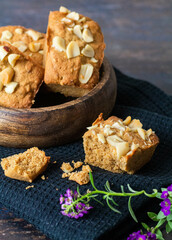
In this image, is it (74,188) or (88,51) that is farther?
(88,51)

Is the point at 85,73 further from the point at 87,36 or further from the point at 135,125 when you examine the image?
the point at 135,125

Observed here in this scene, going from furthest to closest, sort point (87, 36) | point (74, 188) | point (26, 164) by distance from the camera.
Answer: point (87, 36), point (26, 164), point (74, 188)

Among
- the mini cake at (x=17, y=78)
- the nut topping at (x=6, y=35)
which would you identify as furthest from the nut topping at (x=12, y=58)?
the nut topping at (x=6, y=35)

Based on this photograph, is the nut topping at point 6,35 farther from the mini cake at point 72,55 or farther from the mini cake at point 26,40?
the mini cake at point 72,55

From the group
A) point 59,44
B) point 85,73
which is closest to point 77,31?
point 59,44

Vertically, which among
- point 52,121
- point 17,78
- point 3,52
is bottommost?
point 52,121

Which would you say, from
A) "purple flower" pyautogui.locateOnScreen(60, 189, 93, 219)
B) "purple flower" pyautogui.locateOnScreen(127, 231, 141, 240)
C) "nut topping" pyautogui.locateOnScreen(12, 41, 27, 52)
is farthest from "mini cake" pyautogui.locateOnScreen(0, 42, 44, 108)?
"purple flower" pyautogui.locateOnScreen(127, 231, 141, 240)

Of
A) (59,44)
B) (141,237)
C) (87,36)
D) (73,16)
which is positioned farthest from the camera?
(73,16)
